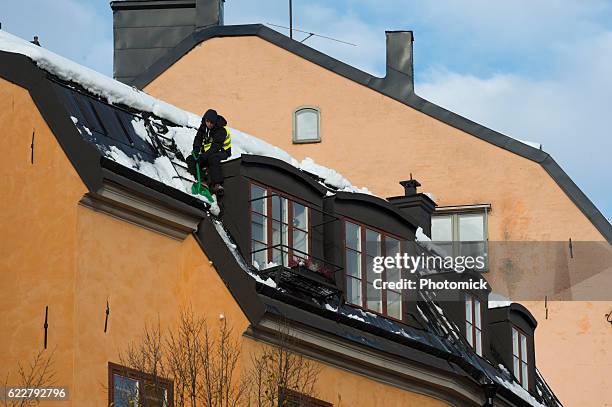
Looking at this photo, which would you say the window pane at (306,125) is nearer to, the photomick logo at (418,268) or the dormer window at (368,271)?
the photomick logo at (418,268)

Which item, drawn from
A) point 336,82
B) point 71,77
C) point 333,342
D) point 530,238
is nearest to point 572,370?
point 530,238

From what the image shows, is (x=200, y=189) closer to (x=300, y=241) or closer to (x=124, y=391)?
(x=300, y=241)

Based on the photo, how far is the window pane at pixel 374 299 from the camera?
3513 centimetres

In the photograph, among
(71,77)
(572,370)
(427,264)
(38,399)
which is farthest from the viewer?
(572,370)

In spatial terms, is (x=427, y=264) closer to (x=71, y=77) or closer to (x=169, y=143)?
(x=169, y=143)

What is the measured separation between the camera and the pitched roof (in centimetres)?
2927

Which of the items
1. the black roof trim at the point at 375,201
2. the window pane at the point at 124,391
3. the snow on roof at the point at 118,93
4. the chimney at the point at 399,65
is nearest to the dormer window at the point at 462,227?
the chimney at the point at 399,65

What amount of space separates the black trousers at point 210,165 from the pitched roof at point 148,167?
296 millimetres

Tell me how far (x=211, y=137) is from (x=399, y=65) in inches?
747

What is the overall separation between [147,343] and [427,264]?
10.2 m

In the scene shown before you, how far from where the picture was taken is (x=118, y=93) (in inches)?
1259

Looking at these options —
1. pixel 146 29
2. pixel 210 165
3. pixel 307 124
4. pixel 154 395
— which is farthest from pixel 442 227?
pixel 154 395

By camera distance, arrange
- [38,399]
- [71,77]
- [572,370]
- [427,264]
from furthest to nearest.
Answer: [572,370]
[427,264]
[71,77]
[38,399]

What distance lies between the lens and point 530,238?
49188 mm
